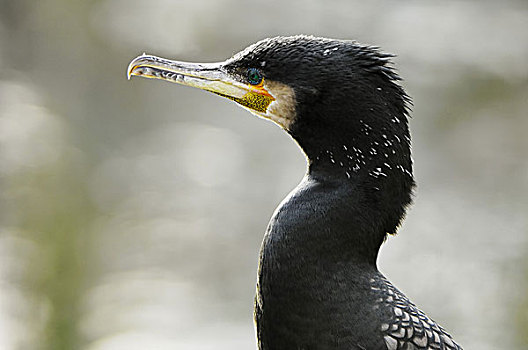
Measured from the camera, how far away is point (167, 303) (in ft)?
19.5

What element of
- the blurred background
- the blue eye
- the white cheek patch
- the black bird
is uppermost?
the blurred background

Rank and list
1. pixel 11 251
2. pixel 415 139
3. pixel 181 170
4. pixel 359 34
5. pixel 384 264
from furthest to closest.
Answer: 1. pixel 359 34
2. pixel 415 139
3. pixel 181 170
4. pixel 384 264
5. pixel 11 251

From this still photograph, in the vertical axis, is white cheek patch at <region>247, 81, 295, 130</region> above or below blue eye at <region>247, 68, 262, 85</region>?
below

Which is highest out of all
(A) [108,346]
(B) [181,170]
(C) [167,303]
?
(B) [181,170]

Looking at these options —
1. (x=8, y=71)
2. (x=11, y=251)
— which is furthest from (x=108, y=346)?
(x=8, y=71)

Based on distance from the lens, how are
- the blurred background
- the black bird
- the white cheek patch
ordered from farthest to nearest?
1. the blurred background
2. the white cheek patch
3. the black bird

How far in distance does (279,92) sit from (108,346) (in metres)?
3.28

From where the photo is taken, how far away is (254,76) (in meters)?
2.62

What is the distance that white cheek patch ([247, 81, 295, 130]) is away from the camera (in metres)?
2.55

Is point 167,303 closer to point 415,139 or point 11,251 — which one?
point 11,251

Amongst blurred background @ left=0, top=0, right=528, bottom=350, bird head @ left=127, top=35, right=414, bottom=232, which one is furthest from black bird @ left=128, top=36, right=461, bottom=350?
blurred background @ left=0, top=0, right=528, bottom=350

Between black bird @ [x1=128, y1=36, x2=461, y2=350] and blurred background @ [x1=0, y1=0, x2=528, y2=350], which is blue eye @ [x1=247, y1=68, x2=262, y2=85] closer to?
black bird @ [x1=128, y1=36, x2=461, y2=350]

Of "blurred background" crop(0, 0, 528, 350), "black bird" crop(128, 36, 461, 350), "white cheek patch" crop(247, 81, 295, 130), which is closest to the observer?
"black bird" crop(128, 36, 461, 350)

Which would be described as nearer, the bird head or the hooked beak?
the bird head
